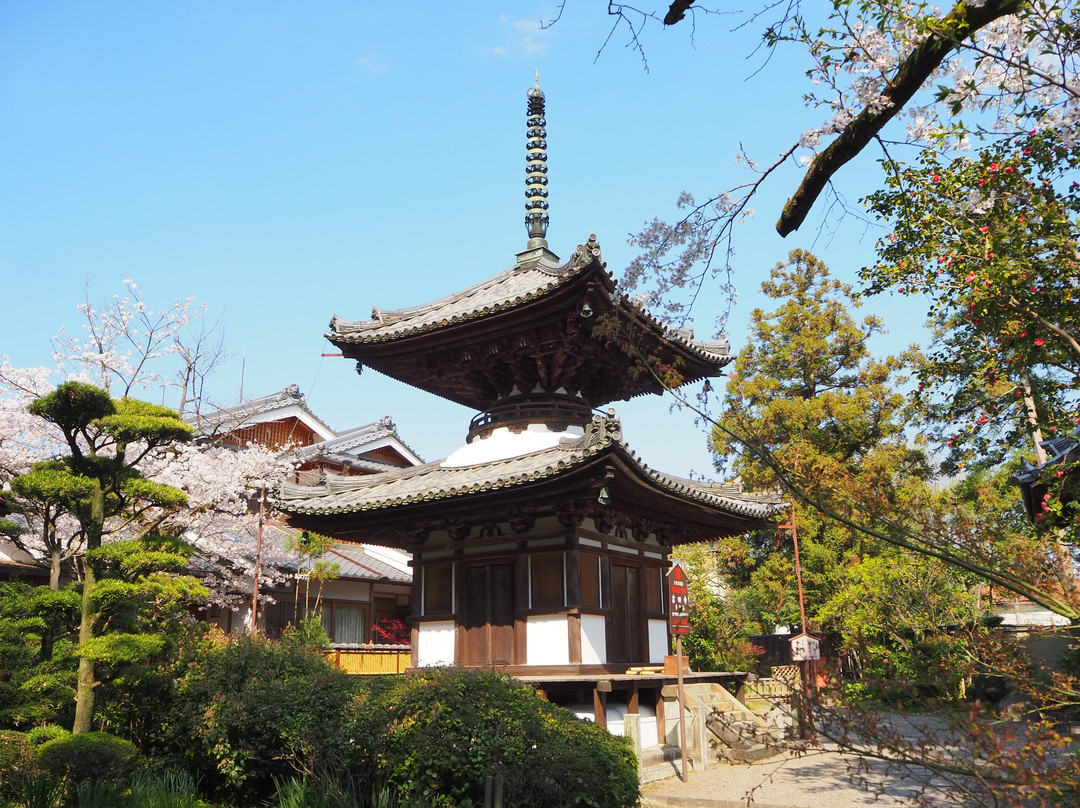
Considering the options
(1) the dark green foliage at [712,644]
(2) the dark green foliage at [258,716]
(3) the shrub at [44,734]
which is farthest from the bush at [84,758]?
(1) the dark green foliage at [712,644]

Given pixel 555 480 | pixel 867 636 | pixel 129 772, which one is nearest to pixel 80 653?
pixel 129 772

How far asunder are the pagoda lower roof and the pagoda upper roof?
4.80 ft

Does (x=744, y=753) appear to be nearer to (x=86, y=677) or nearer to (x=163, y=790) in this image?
(x=163, y=790)

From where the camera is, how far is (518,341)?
12.5 metres

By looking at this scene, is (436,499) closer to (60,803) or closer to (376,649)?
(60,803)

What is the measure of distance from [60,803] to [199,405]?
14.8 m

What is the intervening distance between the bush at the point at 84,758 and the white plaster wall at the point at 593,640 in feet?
19.2

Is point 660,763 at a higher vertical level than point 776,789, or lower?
higher

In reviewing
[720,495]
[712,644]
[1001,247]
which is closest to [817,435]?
[712,644]

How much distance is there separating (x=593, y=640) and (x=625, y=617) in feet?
4.07

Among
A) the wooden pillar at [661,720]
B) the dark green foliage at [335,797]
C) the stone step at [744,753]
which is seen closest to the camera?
the dark green foliage at [335,797]

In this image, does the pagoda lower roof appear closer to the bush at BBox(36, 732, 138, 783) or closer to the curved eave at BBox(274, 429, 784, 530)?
the curved eave at BBox(274, 429, 784, 530)

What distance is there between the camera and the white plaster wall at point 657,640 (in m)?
13.7

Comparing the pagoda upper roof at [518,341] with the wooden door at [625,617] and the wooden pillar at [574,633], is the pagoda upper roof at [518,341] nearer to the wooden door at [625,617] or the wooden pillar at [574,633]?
the wooden door at [625,617]
